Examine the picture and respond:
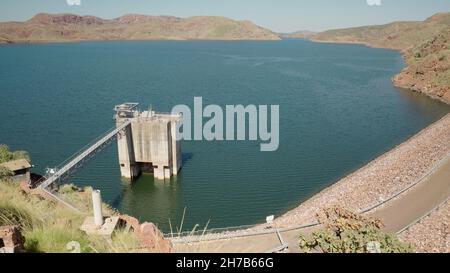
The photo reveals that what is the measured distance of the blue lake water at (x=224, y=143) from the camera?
30531 millimetres

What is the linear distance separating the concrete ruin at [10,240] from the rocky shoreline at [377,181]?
690 inches

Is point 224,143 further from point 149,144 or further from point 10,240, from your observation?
point 10,240

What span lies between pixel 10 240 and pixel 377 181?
27503 mm

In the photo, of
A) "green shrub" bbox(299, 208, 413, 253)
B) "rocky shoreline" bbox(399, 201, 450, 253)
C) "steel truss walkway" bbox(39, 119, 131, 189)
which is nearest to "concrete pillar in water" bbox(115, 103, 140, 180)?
"steel truss walkway" bbox(39, 119, 131, 189)

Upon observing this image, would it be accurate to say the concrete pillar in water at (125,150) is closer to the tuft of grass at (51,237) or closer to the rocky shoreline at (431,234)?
the rocky shoreline at (431,234)

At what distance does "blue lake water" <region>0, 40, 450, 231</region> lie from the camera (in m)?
30.5

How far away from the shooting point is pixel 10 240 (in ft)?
22.4

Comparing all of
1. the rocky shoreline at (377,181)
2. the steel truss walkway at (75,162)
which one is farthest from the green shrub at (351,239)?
the steel truss walkway at (75,162)

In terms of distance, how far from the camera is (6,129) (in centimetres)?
4712

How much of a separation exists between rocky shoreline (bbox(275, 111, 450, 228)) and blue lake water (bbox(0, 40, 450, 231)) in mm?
1937

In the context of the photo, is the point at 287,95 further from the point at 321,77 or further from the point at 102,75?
the point at 102,75

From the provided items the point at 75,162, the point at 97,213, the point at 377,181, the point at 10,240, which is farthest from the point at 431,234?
the point at 75,162
